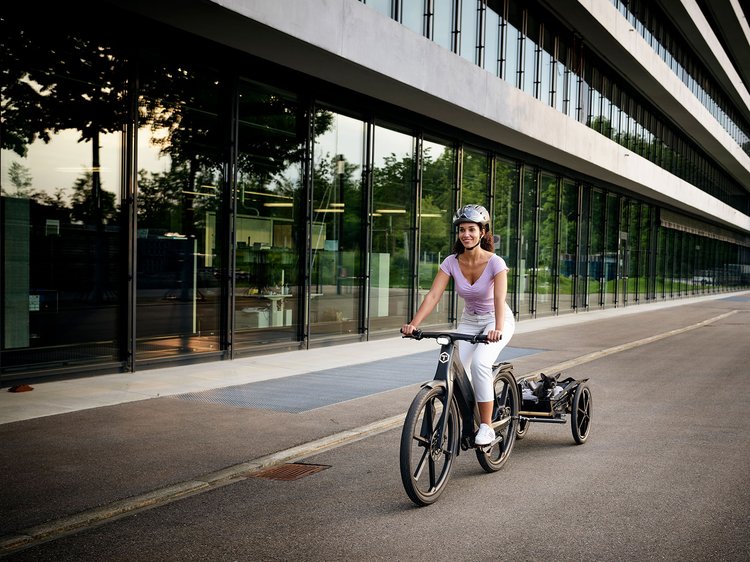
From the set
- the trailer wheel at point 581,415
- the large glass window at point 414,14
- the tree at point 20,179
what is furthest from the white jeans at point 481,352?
the large glass window at point 414,14

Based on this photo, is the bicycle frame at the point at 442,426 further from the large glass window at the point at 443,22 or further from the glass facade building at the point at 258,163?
the large glass window at the point at 443,22

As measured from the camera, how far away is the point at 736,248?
6750 cm

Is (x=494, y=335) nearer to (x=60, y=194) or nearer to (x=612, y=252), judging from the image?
(x=60, y=194)

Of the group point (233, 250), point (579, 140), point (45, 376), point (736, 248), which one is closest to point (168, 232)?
point (233, 250)

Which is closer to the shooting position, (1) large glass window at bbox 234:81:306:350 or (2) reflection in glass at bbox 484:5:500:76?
(1) large glass window at bbox 234:81:306:350

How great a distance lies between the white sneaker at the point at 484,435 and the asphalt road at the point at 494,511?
1.11 feet

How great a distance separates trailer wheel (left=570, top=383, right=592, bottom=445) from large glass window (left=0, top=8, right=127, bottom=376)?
6.64m

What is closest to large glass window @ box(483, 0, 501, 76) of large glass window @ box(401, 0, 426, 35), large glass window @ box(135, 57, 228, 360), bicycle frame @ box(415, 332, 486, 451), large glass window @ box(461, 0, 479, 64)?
large glass window @ box(461, 0, 479, 64)

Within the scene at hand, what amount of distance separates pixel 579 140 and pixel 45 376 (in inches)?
727

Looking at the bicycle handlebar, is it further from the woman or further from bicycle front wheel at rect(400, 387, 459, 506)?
bicycle front wheel at rect(400, 387, 459, 506)

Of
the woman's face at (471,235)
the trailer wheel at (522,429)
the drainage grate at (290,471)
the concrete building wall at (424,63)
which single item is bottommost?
the drainage grate at (290,471)

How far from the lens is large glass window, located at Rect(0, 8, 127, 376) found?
10242 mm

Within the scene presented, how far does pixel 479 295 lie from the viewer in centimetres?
635

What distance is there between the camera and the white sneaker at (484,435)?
618 cm
